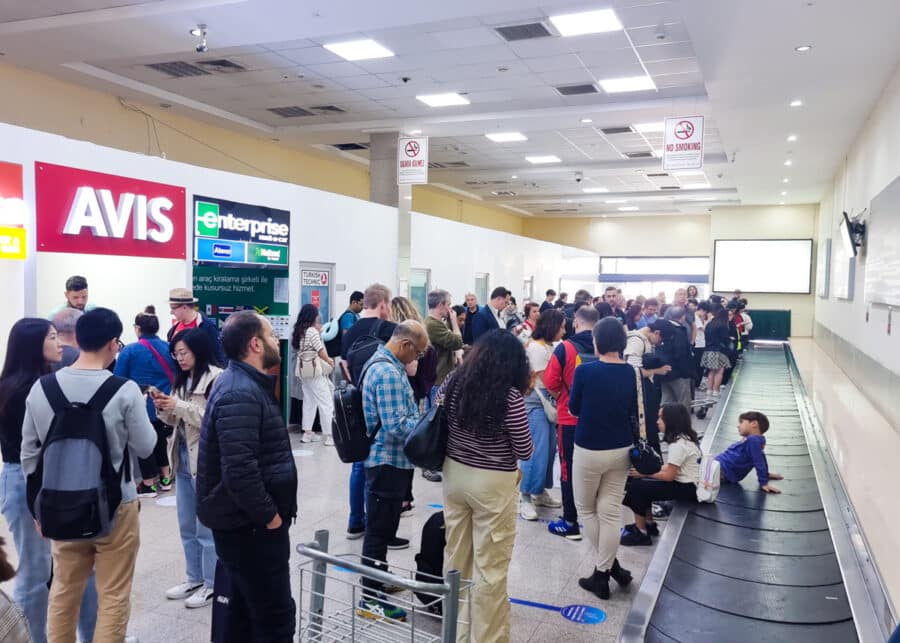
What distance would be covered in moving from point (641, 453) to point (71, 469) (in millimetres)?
3089

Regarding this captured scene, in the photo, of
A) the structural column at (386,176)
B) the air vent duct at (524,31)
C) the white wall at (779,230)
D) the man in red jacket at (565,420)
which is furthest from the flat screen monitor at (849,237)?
the white wall at (779,230)

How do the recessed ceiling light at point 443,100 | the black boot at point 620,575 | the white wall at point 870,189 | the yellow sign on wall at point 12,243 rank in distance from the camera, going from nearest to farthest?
1. the black boot at point 620,575
2. the yellow sign on wall at point 12,243
3. the white wall at point 870,189
4. the recessed ceiling light at point 443,100

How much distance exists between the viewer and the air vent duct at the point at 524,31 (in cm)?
951

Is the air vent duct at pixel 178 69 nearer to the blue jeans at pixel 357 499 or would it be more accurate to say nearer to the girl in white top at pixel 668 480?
the blue jeans at pixel 357 499

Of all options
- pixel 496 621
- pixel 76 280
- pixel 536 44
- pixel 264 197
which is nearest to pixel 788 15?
pixel 536 44

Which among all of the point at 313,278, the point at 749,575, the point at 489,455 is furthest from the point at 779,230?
the point at 489,455

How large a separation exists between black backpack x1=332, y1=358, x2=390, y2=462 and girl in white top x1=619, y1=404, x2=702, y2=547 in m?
2.37

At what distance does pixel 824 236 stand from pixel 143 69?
19.7 meters

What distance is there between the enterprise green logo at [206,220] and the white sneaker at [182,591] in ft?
16.0

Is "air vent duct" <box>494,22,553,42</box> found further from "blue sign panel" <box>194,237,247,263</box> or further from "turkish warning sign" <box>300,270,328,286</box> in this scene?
"blue sign panel" <box>194,237,247,263</box>

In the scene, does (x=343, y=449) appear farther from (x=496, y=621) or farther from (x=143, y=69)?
(x=143, y=69)

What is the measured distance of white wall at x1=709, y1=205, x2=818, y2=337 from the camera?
2533 centimetres

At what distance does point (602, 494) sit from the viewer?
14.6 ft

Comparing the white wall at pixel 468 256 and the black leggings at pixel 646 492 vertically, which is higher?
the white wall at pixel 468 256
